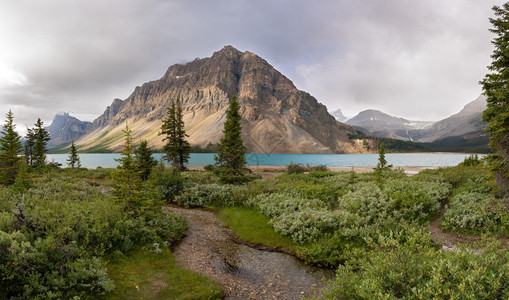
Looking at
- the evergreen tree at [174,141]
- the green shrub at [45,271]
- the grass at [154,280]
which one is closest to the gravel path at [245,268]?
the grass at [154,280]

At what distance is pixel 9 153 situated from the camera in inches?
946

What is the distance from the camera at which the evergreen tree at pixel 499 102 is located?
43.8ft

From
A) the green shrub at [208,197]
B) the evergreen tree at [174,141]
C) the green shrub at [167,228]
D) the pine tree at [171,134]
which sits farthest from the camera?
the evergreen tree at [174,141]

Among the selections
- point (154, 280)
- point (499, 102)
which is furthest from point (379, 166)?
point (154, 280)

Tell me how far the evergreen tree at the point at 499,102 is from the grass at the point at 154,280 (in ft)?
56.4

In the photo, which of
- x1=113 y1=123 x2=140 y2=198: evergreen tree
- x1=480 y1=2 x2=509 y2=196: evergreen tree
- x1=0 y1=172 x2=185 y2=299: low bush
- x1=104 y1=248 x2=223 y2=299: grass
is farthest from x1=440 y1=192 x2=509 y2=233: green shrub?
x1=113 y1=123 x2=140 y2=198: evergreen tree

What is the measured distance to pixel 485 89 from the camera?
1492cm

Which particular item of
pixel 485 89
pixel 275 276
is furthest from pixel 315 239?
pixel 485 89

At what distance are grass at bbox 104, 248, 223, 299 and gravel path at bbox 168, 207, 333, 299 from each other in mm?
661

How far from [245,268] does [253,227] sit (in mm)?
4758

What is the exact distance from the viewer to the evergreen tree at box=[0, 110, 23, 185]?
71.8 feet

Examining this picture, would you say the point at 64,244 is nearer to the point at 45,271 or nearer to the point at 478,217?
the point at 45,271

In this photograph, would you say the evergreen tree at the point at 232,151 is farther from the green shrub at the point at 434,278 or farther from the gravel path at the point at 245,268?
the green shrub at the point at 434,278

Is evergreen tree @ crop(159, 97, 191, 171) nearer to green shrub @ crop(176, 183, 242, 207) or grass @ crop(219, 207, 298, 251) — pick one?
green shrub @ crop(176, 183, 242, 207)
